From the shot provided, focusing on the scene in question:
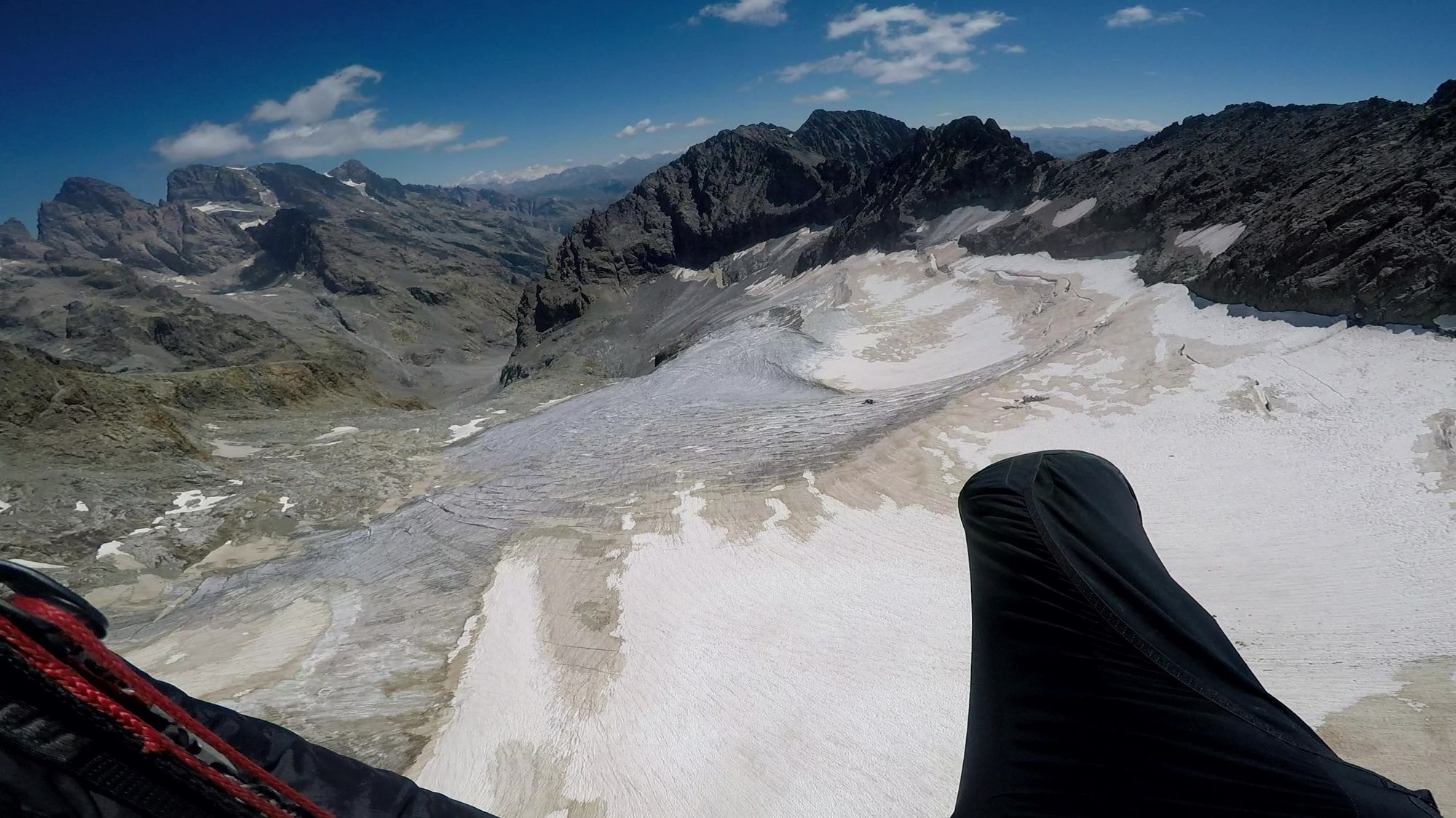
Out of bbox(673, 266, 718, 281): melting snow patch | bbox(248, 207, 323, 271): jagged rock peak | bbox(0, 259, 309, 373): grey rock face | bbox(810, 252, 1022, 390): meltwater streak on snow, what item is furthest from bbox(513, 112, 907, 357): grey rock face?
bbox(248, 207, 323, 271): jagged rock peak

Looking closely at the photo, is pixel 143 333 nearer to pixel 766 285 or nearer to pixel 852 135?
pixel 766 285

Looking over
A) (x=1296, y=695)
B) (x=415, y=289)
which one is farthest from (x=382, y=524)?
(x=415, y=289)

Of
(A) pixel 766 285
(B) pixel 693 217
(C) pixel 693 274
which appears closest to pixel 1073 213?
(A) pixel 766 285

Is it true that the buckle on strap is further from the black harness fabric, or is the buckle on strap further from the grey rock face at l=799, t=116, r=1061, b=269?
the grey rock face at l=799, t=116, r=1061, b=269

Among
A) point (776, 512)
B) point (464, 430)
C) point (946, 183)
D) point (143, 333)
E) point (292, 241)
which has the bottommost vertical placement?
point (776, 512)

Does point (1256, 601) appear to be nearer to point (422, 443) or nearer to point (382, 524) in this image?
point (382, 524)

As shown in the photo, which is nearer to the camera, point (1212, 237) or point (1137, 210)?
point (1212, 237)

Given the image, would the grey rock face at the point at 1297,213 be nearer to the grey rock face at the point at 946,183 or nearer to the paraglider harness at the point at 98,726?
the grey rock face at the point at 946,183
